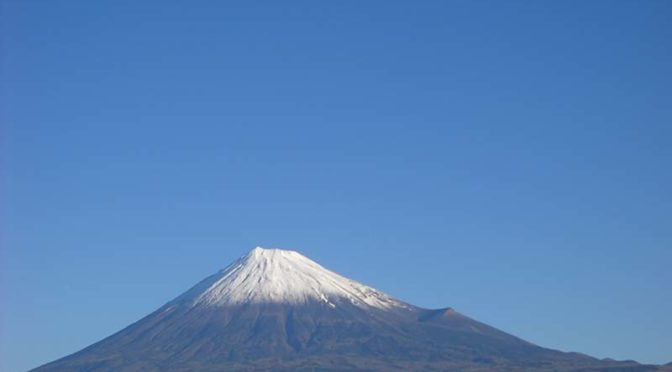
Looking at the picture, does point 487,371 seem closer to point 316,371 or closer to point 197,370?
point 316,371

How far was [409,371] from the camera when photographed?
198750 mm

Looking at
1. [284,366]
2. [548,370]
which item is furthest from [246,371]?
[548,370]

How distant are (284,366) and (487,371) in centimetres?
2962

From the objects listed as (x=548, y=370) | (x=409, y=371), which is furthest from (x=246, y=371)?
(x=548, y=370)

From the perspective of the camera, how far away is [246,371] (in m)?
196

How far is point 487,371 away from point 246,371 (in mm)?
35093

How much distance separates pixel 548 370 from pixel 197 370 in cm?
5145

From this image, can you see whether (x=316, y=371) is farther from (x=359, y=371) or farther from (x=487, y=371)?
(x=487, y=371)

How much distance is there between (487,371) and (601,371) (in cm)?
1686

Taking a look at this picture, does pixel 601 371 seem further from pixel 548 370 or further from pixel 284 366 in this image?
pixel 284 366

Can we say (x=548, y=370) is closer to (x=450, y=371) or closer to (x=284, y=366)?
(x=450, y=371)

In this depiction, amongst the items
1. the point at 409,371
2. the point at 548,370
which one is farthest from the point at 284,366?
the point at 548,370

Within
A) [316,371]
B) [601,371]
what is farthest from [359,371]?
[601,371]

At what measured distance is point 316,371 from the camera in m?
194
